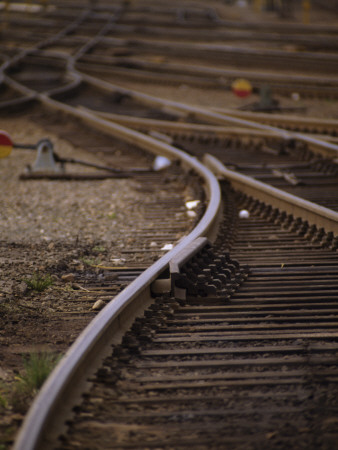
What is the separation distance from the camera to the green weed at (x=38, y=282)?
16.3 ft

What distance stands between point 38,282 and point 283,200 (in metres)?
2.93

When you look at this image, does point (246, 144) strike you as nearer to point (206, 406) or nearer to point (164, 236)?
point (164, 236)

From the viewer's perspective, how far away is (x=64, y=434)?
2893 mm

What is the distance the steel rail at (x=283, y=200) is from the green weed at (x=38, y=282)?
2.57m

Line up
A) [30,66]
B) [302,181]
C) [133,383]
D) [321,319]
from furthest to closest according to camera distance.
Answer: [30,66]
[302,181]
[321,319]
[133,383]

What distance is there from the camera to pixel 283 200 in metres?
6.88

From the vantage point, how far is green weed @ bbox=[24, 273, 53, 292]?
4977 mm

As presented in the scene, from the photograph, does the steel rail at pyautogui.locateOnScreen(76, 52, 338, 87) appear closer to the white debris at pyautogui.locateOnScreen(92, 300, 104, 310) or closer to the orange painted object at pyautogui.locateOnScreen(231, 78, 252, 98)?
the orange painted object at pyautogui.locateOnScreen(231, 78, 252, 98)

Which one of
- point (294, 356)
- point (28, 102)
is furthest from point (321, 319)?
point (28, 102)

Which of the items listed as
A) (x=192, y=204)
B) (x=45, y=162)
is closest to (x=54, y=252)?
(x=192, y=204)

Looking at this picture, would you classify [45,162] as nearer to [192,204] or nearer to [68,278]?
[192,204]

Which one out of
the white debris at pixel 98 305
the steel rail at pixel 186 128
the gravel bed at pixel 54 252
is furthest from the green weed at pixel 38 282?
the steel rail at pixel 186 128

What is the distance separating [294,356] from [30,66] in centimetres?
1994

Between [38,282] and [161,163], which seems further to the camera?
[161,163]
